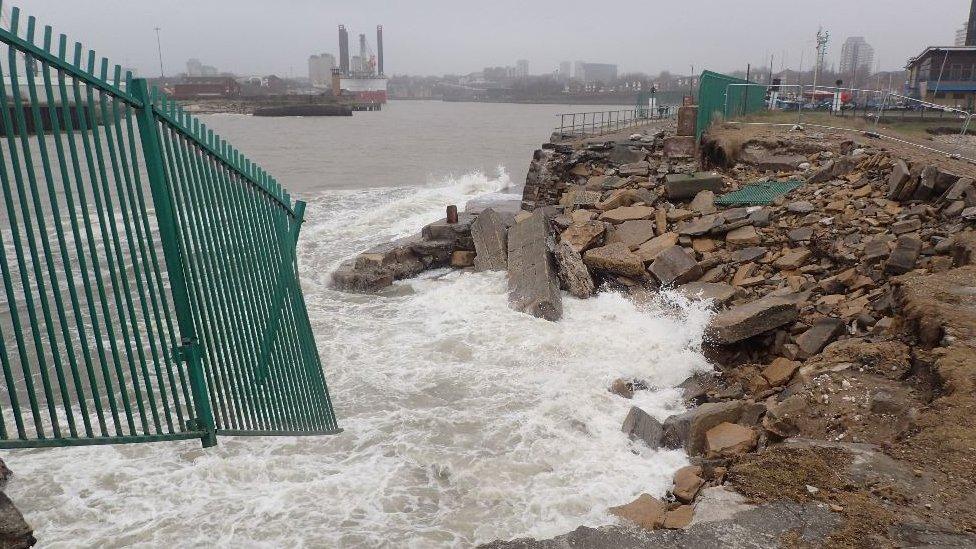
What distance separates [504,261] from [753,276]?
5045mm

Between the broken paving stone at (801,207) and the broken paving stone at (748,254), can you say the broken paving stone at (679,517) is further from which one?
the broken paving stone at (801,207)

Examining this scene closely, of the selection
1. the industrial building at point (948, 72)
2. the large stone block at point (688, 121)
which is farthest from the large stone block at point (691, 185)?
the industrial building at point (948, 72)

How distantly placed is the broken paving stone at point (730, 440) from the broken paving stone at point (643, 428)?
498 millimetres

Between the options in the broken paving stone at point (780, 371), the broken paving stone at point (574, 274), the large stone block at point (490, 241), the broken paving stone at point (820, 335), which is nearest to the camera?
the broken paving stone at point (780, 371)

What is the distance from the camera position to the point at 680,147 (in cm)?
1661

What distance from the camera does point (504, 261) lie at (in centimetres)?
1338

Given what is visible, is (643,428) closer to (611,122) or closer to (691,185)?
(691,185)

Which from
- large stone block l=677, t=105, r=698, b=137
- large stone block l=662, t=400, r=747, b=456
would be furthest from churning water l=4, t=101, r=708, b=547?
large stone block l=677, t=105, r=698, b=137

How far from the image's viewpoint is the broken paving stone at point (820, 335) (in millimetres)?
7430

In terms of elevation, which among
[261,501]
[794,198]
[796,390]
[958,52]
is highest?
[958,52]

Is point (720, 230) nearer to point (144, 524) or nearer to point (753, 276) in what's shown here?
point (753, 276)

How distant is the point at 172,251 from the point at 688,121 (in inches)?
618

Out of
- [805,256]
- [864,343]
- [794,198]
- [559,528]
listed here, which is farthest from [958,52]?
[559,528]

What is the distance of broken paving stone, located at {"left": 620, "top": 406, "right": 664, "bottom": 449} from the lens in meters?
6.43
